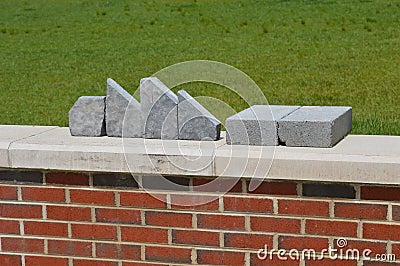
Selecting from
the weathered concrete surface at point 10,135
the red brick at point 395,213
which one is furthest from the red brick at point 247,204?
the weathered concrete surface at point 10,135

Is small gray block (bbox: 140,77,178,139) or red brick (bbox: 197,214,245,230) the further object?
small gray block (bbox: 140,77,178,139)

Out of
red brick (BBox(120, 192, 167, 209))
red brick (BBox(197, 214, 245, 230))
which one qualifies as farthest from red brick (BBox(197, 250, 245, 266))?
red brick (BBox(120, 192, 167, 209))

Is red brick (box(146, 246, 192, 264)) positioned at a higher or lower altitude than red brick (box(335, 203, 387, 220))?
lower

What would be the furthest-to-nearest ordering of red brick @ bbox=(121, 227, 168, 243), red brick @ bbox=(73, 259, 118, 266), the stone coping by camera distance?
red brick @ bbox=(73, 259, 118, 266)
red brick @ bbox=(121, 227, 168, 243)
the stone coping

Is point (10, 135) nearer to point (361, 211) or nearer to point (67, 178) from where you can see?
point (67, 178)

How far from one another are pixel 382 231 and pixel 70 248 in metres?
1.36

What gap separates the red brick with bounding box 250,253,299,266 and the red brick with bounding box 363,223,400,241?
1.08 ft

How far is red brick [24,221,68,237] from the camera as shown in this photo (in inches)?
132

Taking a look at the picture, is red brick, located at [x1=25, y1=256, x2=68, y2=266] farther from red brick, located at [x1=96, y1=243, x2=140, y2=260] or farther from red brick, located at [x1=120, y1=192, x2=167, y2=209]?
red brick, located at [x1=120, y1=192, x2=167, y2=209]

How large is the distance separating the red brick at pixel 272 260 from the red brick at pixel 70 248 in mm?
736

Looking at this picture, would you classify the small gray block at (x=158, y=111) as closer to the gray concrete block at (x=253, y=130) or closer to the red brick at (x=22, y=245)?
the gray concrete block at (x=253, y=130)

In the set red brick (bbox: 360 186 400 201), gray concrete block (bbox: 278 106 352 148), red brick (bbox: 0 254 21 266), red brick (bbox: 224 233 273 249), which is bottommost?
red brick (bbox: 0 254 21 266)

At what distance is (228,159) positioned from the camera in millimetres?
3023

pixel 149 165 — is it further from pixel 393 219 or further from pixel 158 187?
pixel 393 219
